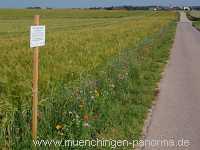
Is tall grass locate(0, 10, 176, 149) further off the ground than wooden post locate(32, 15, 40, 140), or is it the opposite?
wooden post locate(32, 15, 40, 140)

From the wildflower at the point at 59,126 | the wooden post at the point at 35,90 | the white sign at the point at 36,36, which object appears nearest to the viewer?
the white sign at the point at 36,36

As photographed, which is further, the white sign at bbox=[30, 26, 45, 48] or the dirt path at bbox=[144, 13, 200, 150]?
the dirt path at bbox=[144, 13, 200, 150]

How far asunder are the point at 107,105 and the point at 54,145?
233 cm

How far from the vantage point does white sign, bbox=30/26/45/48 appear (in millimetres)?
4848

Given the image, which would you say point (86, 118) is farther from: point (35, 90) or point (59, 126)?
point (35, 90)

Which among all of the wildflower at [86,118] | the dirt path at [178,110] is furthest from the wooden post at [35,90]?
the dirt path at [178,110]

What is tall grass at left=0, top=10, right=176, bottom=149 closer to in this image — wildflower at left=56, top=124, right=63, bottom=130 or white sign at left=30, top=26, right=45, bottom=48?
wildflower at left=56, top=124, right=63, bottom=130

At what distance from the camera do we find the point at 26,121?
559 centimetres

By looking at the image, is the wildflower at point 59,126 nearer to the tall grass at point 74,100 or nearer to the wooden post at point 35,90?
the tall grass at point 74,100

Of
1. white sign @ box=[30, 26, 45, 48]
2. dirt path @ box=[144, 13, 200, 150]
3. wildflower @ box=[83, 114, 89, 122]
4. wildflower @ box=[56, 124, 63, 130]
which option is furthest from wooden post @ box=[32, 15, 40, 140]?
dirt path @ box=[144, 13, 200, 150]

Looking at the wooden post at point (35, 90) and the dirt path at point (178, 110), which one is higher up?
the wooden post at point (35, 90)

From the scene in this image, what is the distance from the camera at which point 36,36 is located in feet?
A: 16.2

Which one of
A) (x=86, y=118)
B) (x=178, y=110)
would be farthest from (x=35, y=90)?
(x=178, y=110)

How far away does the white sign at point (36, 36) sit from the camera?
485cm
